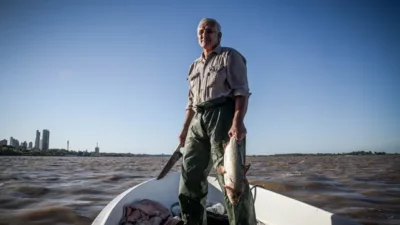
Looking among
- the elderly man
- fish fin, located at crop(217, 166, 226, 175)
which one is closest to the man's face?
the elderly man

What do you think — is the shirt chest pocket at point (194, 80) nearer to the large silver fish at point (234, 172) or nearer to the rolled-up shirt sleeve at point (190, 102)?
the rolled-up shirt sleeve at point (190, 102)

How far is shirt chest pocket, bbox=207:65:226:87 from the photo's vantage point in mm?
3075

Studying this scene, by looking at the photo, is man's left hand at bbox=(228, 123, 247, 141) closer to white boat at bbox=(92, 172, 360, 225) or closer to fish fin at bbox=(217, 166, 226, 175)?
fish fin at bbox=(217, 166, 226, 175)

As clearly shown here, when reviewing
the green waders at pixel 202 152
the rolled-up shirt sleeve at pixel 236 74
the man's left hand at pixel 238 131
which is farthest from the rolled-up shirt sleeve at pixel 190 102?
the man's left hand at pixel 238 131

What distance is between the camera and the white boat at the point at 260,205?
11.2ft

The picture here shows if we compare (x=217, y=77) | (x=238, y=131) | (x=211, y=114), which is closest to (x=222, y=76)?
(x=217, y=77)

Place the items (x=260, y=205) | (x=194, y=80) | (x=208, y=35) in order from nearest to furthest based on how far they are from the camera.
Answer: (x=208, y=35)
(x=194, y=80)
(x=260, y=205)

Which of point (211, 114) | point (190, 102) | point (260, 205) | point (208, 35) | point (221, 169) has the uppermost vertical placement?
point (208, 35)

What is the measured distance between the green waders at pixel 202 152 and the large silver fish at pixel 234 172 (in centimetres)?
26

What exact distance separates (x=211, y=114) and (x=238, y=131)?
477 mm

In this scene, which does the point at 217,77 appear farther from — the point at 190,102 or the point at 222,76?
the point at 190,102

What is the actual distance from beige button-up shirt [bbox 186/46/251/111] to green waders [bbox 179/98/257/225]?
0.12m

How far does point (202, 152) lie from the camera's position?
125 inches

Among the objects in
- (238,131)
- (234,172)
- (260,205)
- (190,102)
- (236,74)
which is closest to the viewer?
(234,172)
